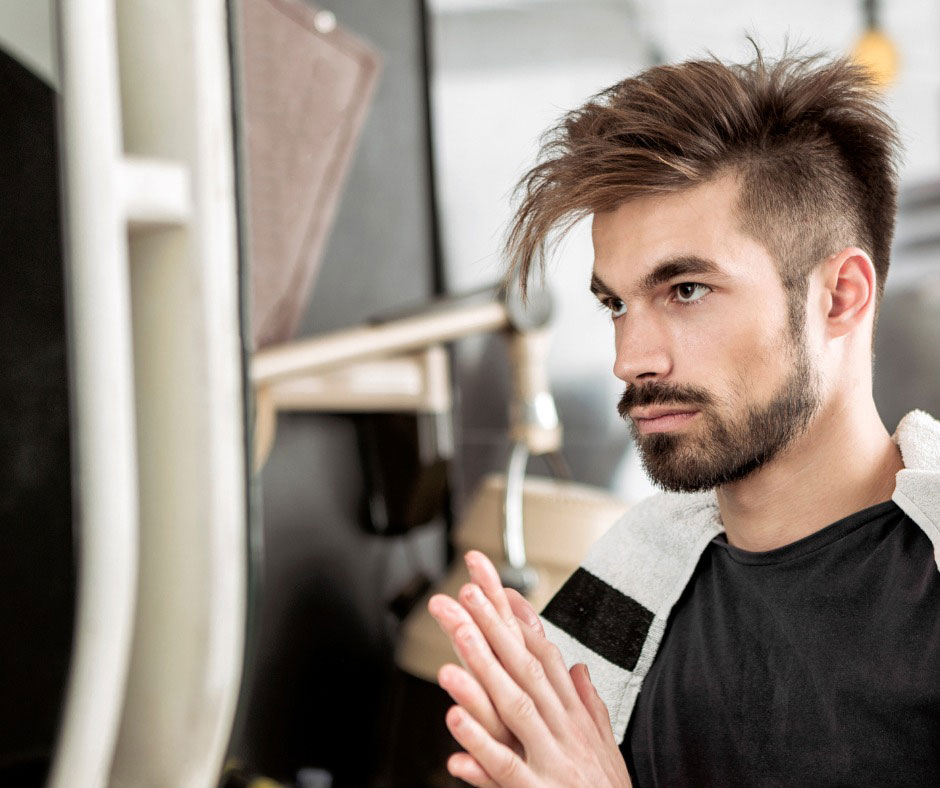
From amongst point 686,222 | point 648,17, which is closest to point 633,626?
point 686,222

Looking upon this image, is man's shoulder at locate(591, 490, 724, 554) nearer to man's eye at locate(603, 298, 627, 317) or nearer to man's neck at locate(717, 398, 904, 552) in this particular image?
man's neck at locate(717, 398, 904, 552)

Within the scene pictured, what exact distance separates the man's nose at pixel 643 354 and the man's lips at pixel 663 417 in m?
0.03

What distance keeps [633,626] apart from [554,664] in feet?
0.88

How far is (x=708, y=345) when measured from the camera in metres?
0.92

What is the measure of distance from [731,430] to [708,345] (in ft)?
0.26

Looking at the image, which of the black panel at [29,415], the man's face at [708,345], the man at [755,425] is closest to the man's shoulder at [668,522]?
the man at [755,425]

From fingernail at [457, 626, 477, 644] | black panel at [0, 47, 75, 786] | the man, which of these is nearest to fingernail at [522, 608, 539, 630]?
the man

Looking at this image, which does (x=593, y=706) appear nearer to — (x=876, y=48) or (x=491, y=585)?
(x=491, y=585)

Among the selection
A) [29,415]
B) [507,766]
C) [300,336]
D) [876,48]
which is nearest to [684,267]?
[507,766]

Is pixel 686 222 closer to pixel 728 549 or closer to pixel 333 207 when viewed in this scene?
pixel 728 549

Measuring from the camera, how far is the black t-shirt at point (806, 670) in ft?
2.60

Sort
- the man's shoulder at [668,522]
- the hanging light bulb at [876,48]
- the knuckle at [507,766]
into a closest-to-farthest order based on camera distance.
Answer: the knuckle at [507,766] < the man's shoulder at [668,522] < the hanging light bulb at [876,48]

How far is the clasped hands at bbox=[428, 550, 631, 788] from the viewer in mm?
706

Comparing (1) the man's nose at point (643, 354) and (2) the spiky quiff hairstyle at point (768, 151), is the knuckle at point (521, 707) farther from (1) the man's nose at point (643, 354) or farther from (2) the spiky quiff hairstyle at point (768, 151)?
(2) the spiky quiff hairstyle at point (768, 151)
